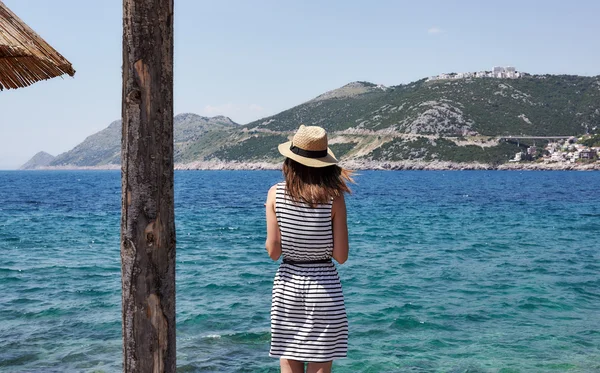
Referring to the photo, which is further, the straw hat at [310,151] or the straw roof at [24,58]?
the straw roof at [24,58]

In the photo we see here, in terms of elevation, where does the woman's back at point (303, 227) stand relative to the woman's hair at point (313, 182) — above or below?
below

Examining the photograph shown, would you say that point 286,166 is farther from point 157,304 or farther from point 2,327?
point 2,327

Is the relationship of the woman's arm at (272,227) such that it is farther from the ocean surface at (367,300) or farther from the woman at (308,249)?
the ocean surface at (367,300)

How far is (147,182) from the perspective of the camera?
3.39 meters

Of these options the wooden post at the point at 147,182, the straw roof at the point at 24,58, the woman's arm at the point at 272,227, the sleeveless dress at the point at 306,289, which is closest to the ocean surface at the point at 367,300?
the straw roof at the point at 24,58

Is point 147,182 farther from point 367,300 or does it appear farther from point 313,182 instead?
point 367,300

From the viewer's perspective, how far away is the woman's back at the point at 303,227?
12.5ft

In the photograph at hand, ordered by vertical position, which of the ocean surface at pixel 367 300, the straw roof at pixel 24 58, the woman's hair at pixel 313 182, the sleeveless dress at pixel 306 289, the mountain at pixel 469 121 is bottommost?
the ocean surface at pixel 367 300

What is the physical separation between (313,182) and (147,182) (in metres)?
1.02

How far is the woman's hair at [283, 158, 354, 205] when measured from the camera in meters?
3.80

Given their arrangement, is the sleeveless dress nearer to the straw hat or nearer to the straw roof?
the straw hat

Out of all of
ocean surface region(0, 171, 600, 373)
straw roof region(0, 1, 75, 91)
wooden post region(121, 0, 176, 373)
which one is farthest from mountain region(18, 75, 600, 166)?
wooden post region(121, 0, 176, 373)

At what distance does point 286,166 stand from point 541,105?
7721 inches

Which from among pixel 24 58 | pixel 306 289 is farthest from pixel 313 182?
pixel 24 58
